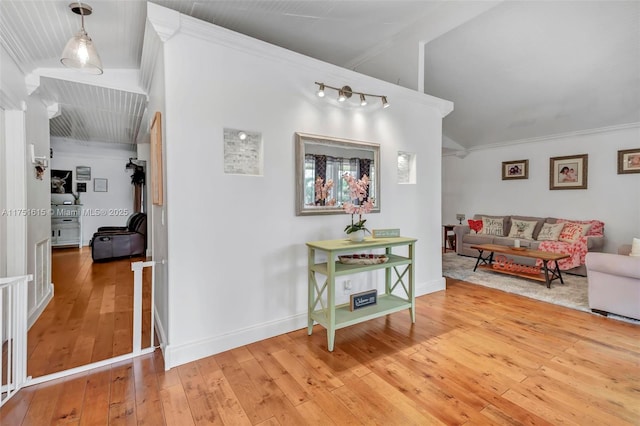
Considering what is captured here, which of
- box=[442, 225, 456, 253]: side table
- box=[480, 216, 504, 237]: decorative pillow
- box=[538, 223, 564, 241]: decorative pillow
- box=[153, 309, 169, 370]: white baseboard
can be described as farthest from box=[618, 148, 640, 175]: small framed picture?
box=[153, 309, 169, 370]: white baseboard

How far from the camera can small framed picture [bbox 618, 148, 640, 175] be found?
4.95 m

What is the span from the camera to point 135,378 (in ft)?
6.72

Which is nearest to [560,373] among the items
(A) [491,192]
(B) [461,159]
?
(A) [491,192]

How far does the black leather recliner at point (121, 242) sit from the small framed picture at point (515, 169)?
7805 mm

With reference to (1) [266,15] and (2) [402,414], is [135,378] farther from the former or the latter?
(1) [266,15]

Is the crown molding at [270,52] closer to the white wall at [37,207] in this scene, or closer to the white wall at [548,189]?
the white wall at [37,207]

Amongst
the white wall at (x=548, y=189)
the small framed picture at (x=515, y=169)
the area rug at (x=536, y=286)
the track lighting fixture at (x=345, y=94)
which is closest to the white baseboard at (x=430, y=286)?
the area rug at (x=536, y=286)

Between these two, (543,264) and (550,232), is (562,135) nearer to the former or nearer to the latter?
(550,232)

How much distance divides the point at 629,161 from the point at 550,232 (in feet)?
5.30

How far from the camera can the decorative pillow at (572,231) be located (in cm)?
504

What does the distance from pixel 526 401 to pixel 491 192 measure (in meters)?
6.04

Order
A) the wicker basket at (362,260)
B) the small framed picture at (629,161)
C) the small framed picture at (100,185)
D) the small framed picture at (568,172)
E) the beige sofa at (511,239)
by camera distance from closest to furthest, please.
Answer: the wicker basket at (362,260)
the beige sofa at (511,239)
the small framed picture at (629,161)
the small framed picture at (568,172)
the small framed picture at (100,185)

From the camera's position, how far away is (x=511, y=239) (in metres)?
5.73

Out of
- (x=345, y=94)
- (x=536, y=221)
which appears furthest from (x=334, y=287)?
(x=536, y=221)
